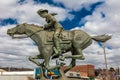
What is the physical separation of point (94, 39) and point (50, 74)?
8.89ft

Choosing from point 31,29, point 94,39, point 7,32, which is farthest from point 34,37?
point 94,39

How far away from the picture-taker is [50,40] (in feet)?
41.4

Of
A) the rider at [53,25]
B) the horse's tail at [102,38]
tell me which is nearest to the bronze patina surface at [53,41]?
the rider at [53,25]

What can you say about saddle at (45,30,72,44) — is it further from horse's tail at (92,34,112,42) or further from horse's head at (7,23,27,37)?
horse's tail at (92,34,112,42)

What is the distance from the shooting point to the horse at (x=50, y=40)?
41.1 feet

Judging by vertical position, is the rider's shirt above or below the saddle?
above

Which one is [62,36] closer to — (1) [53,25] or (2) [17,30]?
(1) [53,25]

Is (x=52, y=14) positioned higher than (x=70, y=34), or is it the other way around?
(x=52, y=14)

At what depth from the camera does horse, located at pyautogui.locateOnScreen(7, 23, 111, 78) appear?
1253cm

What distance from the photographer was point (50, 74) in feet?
44.3

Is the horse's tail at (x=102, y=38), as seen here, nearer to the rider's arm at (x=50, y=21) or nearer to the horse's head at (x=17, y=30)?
the rider's arm at (x=50, y=21)

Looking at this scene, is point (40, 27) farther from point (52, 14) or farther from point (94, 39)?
point (94, 39)

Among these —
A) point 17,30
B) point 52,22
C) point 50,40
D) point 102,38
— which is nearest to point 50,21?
point 52,22

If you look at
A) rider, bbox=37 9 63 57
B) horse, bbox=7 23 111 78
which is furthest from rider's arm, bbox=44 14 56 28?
horse, bbox=7 23 111 78
